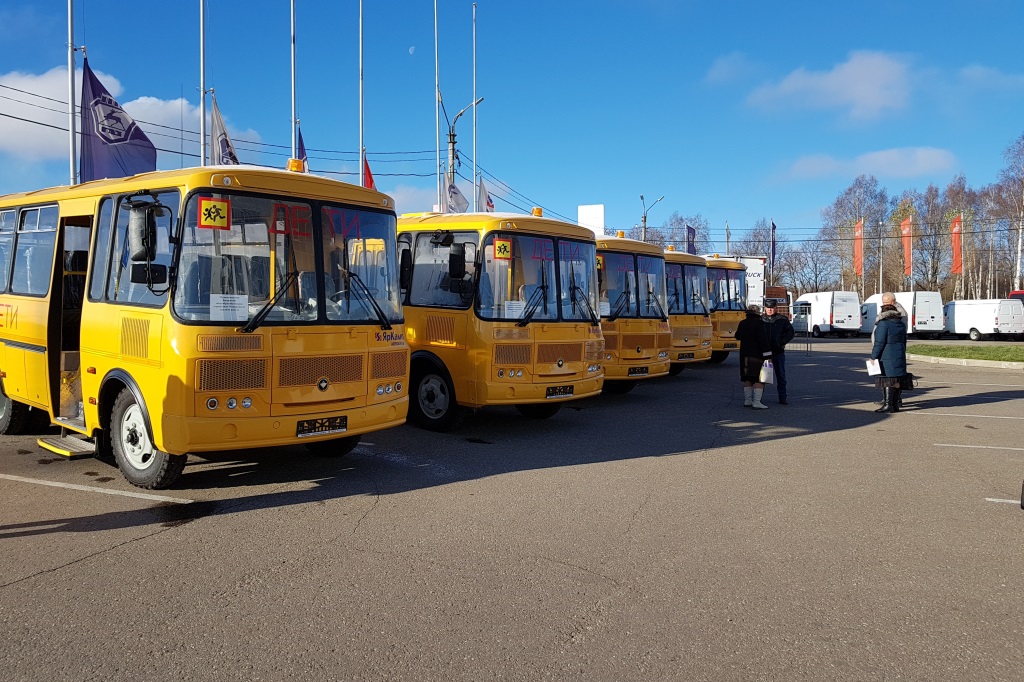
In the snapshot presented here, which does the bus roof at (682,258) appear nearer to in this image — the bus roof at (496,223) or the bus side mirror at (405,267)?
the bus roof at (496,223)

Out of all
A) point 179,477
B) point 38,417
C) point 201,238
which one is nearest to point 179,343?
point 201,238

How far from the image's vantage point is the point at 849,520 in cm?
615

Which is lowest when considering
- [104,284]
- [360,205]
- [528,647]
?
[528,647]

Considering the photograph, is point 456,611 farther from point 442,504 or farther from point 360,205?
point 360,205

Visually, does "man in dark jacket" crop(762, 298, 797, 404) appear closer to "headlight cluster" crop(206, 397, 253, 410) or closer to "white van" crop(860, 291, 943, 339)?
"headlight cluster" crop(206, 397, 253, 410)

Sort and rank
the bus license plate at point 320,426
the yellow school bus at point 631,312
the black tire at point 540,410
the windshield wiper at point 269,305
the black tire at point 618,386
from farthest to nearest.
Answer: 1. the black tire at point 618,386
2. the yellow school bus at point 631,312
3. the black tire at point 540,410
4. the bus license plate at point 320,426
5. the windshield wiper at point 269,305

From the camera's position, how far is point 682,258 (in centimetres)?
1839

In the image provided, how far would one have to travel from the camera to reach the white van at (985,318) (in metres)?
39.3

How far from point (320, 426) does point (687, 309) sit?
12.4 meters

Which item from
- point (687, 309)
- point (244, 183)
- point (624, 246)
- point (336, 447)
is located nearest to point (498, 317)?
point (336, 447)

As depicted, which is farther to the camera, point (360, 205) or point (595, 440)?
point (595, 440)

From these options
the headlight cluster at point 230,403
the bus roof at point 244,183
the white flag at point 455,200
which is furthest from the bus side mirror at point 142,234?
the white flag at point 455,200

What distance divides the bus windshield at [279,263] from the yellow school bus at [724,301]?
14544mm

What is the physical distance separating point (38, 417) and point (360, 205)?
5266 millimetres
